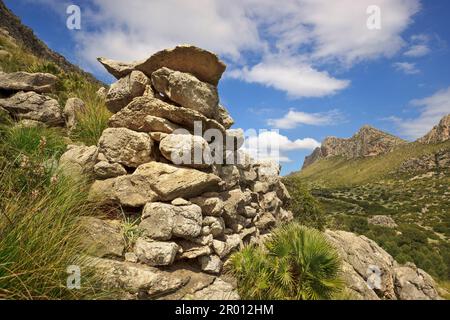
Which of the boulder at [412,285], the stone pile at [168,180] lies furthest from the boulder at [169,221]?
the boulder at [412,285]

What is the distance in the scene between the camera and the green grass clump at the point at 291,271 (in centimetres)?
567

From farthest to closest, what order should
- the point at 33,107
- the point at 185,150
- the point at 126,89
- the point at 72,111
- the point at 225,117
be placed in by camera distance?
the point at 225,117 < the point at 72,111 < the point at 33,107 < the point at 126,89 < the point at 185,150

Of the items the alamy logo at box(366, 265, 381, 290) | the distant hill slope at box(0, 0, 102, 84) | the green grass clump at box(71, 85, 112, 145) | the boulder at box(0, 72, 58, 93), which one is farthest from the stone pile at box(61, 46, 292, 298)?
the distant hill slope at box(0, 0, 102, 84)

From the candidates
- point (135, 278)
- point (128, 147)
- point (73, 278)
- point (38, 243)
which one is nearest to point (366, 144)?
point (128, 147)

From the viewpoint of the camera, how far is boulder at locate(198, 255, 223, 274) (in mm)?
5766

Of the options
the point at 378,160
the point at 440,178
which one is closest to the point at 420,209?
the point at 440,178

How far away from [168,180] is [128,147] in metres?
1.36

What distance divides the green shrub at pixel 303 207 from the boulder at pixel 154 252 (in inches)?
396

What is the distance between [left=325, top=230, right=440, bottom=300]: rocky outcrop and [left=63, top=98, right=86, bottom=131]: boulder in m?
9.03

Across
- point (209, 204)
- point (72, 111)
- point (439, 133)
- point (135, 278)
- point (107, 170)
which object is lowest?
point (135, 278)

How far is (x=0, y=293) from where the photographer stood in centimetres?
319

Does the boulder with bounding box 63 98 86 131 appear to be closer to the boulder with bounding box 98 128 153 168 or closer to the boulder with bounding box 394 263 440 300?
the boulder with bounding box 98 128 153 168

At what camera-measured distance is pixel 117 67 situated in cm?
797

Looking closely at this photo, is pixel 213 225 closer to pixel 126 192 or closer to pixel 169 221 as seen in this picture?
pixel 169 221
